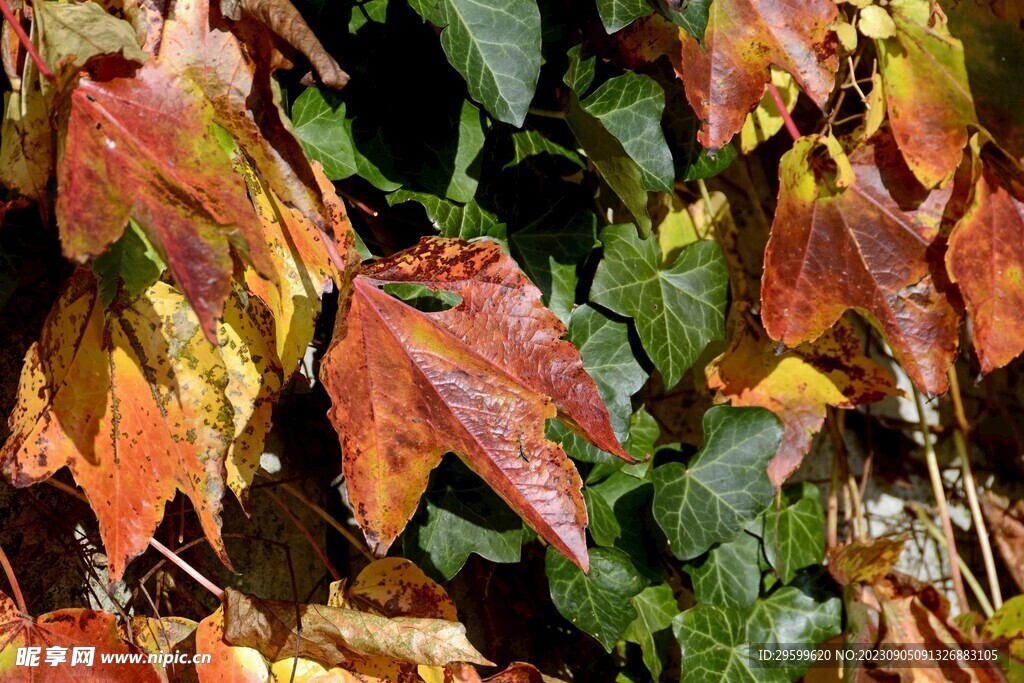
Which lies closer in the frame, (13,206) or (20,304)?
(13,206)

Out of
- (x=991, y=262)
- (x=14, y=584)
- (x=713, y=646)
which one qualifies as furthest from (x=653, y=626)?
(x=14, y=584)

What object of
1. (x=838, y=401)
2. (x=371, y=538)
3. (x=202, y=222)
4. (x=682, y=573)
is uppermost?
(x=202, y=222)

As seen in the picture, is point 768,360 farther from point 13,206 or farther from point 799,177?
point 13,206

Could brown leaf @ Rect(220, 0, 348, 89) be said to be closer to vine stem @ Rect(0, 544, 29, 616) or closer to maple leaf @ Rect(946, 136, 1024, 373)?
vine stem @ Rect(0, 544, 29, 616)

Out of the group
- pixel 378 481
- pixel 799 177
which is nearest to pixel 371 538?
pixel 378 481

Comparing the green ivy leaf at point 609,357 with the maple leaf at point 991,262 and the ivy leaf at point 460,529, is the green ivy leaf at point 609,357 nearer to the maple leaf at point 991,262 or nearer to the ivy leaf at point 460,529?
the ivy leaf at point 460,529

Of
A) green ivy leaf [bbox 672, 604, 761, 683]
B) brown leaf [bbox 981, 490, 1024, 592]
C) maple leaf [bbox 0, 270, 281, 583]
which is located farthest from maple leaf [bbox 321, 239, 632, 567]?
brown leaf [bbox 981, 490, 1024, 592]

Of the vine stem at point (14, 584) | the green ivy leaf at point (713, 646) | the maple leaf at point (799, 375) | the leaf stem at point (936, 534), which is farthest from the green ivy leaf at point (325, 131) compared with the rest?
the leaf stem at point (936, 534)

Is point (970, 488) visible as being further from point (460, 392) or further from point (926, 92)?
point (460, 392)
